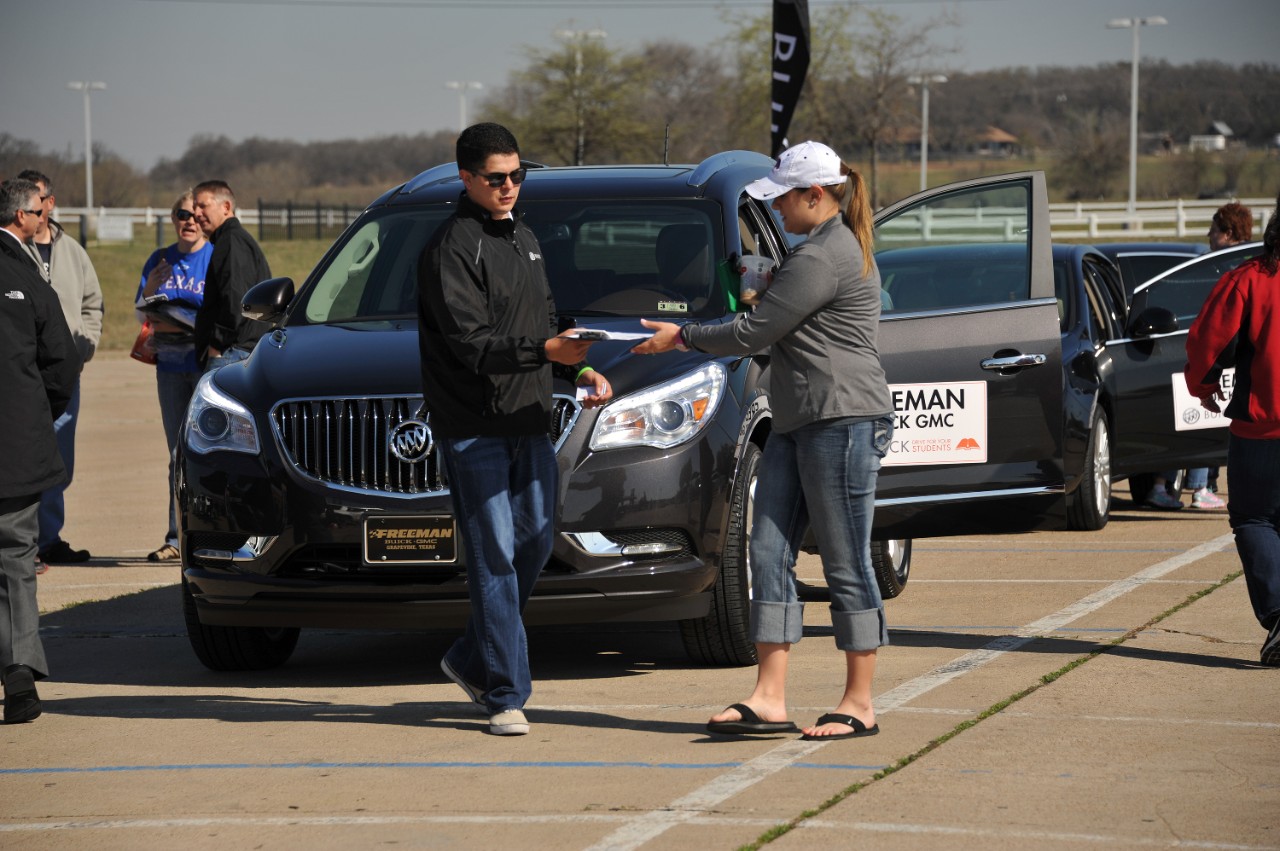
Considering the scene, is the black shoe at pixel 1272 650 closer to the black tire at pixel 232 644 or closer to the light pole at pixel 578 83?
the black tire at pixel 232 644

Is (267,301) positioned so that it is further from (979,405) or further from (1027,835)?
(1027,835)

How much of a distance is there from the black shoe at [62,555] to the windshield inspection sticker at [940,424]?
16.4 feet

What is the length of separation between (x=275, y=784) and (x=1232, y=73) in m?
104

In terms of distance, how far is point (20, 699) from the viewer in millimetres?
6309

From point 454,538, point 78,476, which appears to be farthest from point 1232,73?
point 454,538

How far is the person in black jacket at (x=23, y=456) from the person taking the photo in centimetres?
637

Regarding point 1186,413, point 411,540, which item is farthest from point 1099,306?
point 411,540

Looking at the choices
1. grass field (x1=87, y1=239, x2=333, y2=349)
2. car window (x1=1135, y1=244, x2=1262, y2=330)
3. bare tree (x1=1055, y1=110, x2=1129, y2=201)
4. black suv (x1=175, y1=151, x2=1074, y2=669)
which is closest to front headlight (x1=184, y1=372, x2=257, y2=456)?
black suv (x1=175, y1=151, x2=1074, y2=669)

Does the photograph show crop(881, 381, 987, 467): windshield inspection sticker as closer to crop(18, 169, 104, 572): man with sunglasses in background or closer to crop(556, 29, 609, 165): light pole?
crop(18, 169, 104, 572): man with sunglasses in background

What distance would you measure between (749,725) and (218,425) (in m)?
2.43

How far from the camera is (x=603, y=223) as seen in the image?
7.66 m

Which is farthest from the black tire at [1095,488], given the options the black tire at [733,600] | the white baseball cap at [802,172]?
the white baseball cap at [802,172]

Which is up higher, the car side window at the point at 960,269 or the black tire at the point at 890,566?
the car side window at the point at 960,269

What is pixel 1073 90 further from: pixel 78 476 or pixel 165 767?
pixel 165 767
